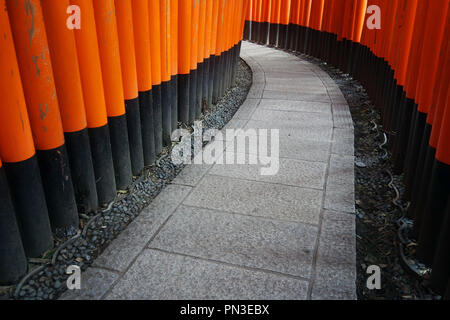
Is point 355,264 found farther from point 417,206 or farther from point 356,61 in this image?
point 356,61

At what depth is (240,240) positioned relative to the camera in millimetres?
3010

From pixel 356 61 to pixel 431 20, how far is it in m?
5.18

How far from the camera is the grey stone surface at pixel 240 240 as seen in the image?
2.78m

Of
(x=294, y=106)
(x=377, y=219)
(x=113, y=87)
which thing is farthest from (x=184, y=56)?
(x=377, y=219)

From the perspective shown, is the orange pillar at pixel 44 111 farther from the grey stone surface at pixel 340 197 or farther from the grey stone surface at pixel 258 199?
the grey stone surface at pixel 340 197

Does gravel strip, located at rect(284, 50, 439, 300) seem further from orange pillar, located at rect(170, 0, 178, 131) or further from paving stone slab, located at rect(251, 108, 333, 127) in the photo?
orange pillar, located at rect(170, 0, 178, 131)

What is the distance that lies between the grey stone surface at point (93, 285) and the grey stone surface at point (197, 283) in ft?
0.23

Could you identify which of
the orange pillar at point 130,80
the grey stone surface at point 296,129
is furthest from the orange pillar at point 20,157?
the grey stone surface at point 296,129

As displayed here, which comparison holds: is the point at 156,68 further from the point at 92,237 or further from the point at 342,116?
the point at 342,116

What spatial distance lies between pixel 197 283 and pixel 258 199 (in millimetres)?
1267

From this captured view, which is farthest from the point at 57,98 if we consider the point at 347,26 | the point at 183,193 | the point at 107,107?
the point at 347,26

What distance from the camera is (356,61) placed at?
809cm

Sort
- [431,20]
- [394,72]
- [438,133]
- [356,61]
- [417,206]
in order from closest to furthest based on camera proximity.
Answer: [438,133] → [417,206] → [431,20] → [394,72] → [356,61]

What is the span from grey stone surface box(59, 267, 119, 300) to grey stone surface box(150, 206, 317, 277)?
0.43m
